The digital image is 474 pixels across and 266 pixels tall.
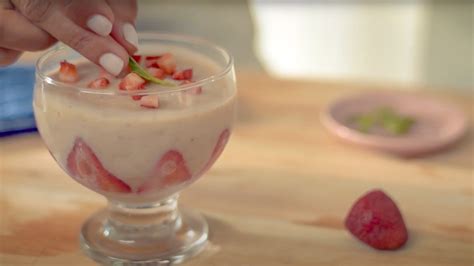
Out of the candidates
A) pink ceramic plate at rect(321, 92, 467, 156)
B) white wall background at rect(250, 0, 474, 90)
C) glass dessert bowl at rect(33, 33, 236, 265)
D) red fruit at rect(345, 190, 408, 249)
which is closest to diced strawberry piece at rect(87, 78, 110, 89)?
glass dessert bowl at rect(33, 33, 236, 265)

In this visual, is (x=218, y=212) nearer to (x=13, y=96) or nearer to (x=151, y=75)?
(x=151, y=75)

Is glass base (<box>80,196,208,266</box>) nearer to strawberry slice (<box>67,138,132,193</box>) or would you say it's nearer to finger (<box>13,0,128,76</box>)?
strawberry slice (<box>67,138,132,193</box>)

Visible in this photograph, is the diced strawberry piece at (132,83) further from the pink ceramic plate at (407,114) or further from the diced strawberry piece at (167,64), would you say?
the pink ceramic plate at (407,114)

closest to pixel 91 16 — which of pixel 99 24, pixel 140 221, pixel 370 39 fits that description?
pixel 99 24

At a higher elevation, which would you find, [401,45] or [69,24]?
[69,24]

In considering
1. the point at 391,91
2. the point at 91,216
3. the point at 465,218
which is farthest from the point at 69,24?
the point at 391,91

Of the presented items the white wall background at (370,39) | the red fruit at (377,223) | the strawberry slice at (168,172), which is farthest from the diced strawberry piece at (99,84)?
the white wall background at (370,39)
